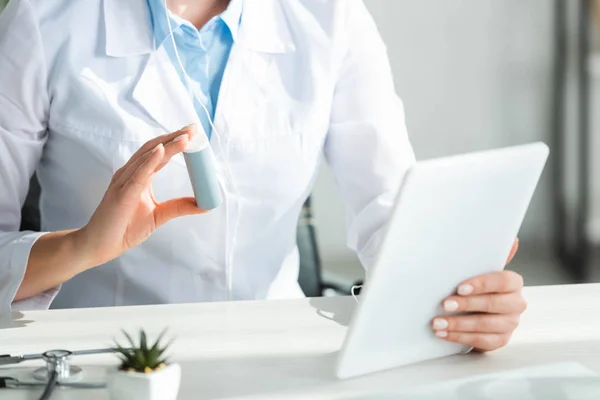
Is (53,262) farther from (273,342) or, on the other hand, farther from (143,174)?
(273,342)

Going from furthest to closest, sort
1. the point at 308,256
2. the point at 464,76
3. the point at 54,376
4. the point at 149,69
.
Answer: the point at 464,76 < the point at 308,256 < the point at 149,69 < the point at 54,376

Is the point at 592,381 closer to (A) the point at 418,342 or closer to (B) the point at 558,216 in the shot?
(A) the point at 418,342

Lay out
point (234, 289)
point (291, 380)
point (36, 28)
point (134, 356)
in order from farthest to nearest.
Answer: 1. point (234, 289)
2. point (36, 28)
3. point (291, 380)
4. point (134, 356)

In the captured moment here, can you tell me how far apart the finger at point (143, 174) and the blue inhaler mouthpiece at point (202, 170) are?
43mm

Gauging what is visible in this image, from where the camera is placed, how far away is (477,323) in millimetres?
1241

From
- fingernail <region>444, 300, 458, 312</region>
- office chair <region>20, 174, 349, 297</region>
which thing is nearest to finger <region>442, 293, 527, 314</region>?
fingernail <region>444, 300, 458, 312</region>

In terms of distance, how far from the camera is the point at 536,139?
15.3 feet

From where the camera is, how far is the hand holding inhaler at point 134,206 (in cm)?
133

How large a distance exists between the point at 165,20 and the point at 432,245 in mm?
827

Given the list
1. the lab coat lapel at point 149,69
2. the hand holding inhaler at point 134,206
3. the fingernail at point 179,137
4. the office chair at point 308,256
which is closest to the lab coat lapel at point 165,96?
the lab coat lapel at point 149,69

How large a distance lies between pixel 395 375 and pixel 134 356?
364mm

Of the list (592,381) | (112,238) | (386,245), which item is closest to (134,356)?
(386,245)

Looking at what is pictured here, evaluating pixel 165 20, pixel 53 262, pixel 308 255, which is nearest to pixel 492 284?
pixel 53 262

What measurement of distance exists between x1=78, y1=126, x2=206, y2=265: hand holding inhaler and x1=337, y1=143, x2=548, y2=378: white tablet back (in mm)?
380
